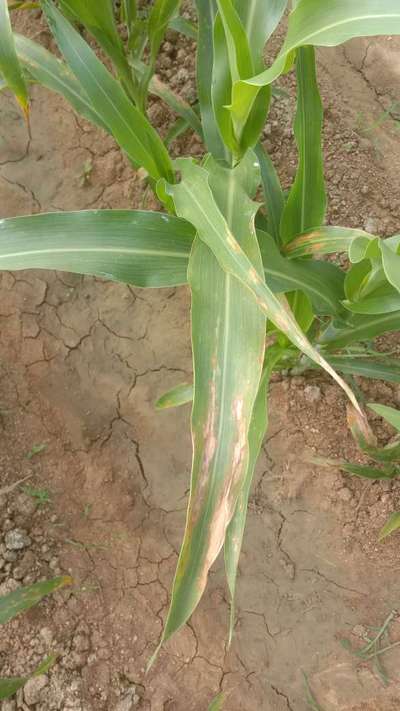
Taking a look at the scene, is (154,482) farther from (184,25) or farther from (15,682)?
(184,25)

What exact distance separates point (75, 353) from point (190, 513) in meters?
0.96

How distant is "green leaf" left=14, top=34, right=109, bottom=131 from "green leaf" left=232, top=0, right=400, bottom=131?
576 mm

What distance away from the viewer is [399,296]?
3.51ft

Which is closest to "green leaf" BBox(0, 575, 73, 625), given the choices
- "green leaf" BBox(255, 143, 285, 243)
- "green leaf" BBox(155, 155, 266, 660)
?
"green leaf" BBox(155, 155, 266, 660)

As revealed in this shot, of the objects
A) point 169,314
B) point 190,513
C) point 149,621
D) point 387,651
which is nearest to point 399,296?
point 190,513

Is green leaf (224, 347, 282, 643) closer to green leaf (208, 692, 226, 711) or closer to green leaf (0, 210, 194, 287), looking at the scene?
green leaf (0, 210, 194, 287)

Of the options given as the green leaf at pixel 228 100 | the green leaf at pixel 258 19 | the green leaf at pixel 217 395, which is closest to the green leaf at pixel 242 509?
the green leaf at pixel 217 395

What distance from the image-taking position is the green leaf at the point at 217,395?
0.83 m

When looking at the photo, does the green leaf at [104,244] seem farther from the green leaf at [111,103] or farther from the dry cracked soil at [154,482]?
the dry cracked soil at [154,482]

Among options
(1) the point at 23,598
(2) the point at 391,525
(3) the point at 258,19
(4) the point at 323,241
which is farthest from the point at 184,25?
(1) the point at 23,598

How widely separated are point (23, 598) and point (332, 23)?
122 cm

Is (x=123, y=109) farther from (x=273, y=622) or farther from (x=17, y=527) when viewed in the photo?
(x=273, y=622)

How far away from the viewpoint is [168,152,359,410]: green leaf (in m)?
0.80

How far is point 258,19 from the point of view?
107 centimetres
